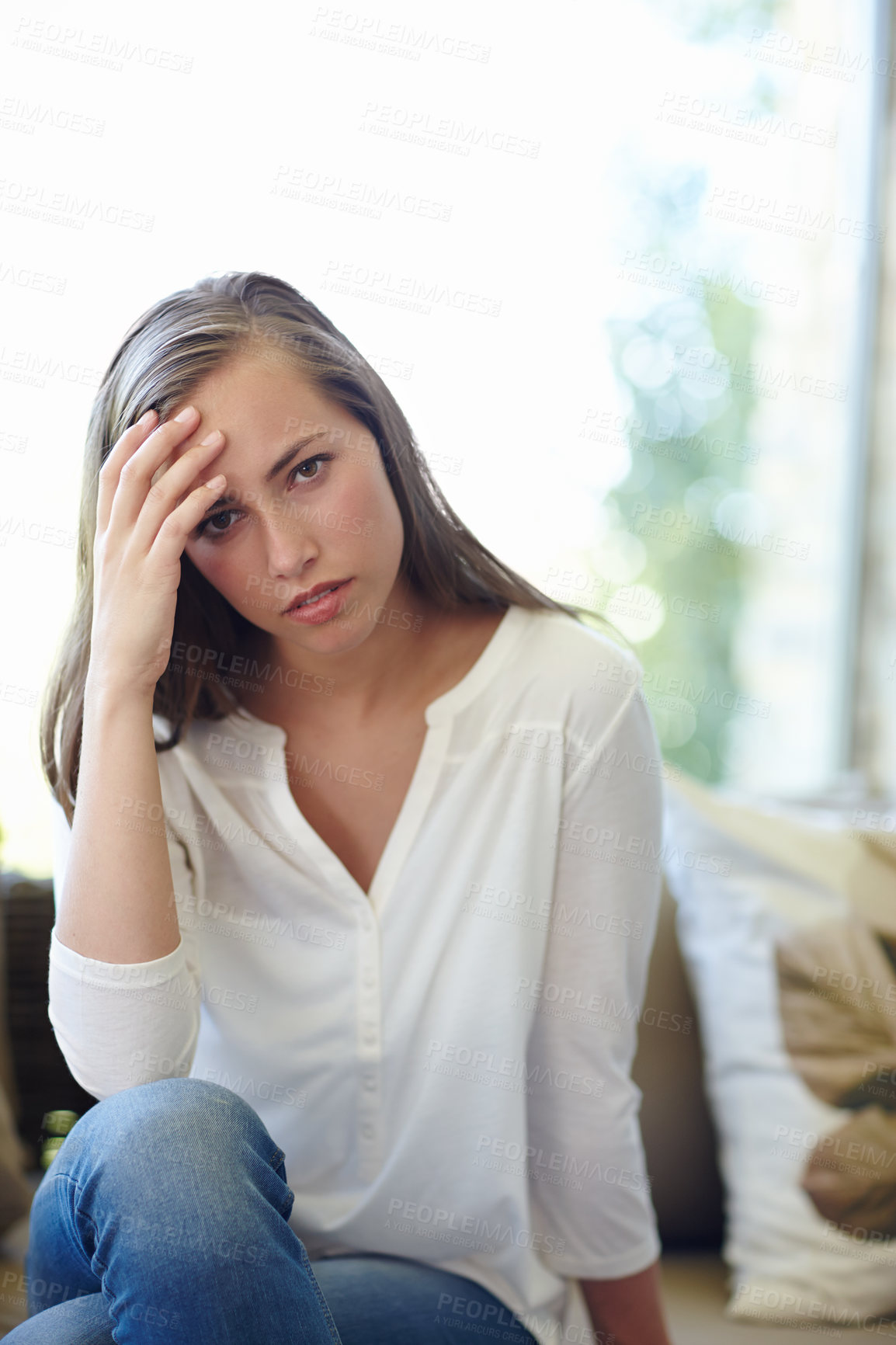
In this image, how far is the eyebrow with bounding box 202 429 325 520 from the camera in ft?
2.84

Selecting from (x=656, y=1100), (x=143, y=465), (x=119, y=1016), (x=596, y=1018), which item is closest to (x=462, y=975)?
(x=596, y=1018)

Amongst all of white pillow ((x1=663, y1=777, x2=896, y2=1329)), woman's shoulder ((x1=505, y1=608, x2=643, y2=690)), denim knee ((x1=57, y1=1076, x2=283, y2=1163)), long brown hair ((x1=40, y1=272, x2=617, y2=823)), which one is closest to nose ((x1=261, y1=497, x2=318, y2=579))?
long brown hair ((x1=40, y1=272, x2=617, y2=823))

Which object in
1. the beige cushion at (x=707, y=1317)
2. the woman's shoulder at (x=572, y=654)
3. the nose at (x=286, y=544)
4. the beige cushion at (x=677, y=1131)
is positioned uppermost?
the nose at (x=286, y=544)

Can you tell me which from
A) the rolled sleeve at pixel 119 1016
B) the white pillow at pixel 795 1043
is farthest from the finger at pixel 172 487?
the white pillow at pixel 795 1043

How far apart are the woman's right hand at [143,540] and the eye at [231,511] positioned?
4 cm

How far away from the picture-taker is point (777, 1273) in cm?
110

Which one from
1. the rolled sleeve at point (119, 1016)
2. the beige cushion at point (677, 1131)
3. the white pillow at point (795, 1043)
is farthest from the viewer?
the beige cushion at point (677, 1131)

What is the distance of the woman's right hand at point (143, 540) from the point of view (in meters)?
0.86

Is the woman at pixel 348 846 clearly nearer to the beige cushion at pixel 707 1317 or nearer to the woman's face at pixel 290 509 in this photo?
the woman's face at pixel 290 509

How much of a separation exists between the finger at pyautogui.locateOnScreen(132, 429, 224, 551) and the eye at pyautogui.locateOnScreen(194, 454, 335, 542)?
4cm

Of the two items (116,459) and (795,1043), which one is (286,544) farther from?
(795,1043)

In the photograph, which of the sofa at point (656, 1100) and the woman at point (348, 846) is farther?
the sofa at point (656, 1100)

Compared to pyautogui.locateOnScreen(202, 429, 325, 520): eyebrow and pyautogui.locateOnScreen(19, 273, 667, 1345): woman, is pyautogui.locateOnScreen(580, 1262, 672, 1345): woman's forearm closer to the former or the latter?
pyautogui.locateOnScreen(19, 273, 667, 1345): woman

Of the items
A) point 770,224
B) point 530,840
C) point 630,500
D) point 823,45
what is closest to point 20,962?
point 530,840
